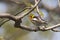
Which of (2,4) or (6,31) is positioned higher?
(2,4)

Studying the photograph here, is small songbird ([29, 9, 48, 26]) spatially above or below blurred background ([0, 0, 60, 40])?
above

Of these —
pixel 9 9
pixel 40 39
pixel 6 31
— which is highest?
pixel 9 9

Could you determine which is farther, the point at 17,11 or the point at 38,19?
the point at 17,11

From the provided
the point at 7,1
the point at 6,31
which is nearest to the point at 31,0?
the point at 7,1

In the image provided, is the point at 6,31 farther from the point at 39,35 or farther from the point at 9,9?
the point at 39,35

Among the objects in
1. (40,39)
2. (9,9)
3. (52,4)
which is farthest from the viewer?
(40,39)

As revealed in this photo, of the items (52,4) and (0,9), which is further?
(52,4)

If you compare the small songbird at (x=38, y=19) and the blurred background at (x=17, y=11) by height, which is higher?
the small songbird at (x=38, y=19)

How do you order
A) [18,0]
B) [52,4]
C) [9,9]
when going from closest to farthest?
[18,0]
[9,9]
[52,4]

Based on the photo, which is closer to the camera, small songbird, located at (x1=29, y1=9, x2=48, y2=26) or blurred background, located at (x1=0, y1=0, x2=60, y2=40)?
small songbird, located at (x1=29, y1=9, x2=48, y2=26)

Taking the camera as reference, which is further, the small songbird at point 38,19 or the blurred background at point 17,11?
the blurred background at point 17,11
